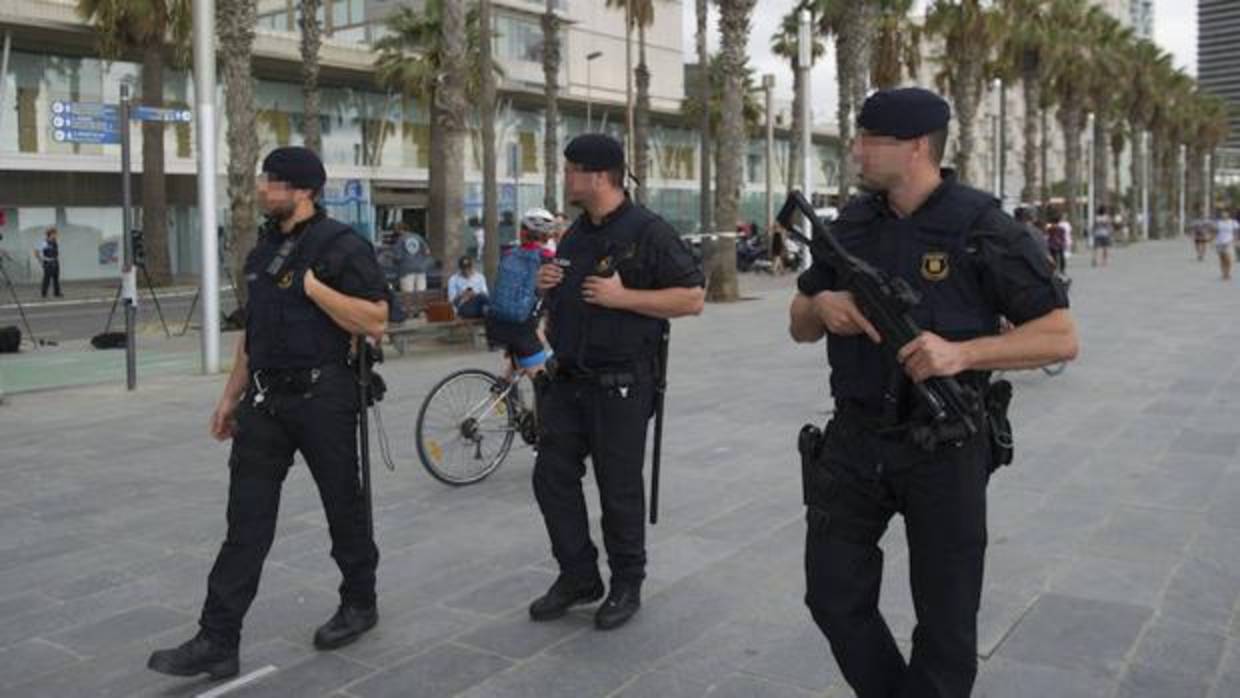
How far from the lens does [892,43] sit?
3594 centimetres

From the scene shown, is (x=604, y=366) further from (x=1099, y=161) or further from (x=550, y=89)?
(x=1099, y=161)

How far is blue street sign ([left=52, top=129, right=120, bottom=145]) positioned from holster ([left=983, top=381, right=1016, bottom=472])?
1037 centimetres

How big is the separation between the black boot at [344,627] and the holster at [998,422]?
2435 mm

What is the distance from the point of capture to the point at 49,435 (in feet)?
28.1

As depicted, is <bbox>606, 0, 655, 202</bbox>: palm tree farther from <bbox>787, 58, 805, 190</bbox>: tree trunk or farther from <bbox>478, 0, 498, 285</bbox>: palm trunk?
<bbox>478, 0, 498, 285</bbox>: palm trunk

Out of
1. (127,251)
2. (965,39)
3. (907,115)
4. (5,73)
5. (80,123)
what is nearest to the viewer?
(907,115)

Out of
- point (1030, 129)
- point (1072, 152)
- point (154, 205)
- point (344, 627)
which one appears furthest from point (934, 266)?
point (1072, 152)

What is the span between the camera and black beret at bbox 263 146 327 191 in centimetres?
394

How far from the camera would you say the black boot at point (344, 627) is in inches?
162

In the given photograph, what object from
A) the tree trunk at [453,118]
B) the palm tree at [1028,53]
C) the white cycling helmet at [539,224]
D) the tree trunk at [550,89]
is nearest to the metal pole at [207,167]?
the tree trunk at [453,118]

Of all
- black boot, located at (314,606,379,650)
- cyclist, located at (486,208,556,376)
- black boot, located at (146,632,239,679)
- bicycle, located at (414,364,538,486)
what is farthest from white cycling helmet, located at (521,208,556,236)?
black boot, located at (146,632,239,679)

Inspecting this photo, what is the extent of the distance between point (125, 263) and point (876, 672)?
33.2ft

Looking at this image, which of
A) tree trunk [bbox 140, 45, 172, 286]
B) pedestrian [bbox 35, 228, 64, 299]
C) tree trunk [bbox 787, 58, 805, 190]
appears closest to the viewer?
tree trunk [bbox 787, 58, 805, 190]

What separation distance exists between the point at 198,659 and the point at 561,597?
4.42 feet
